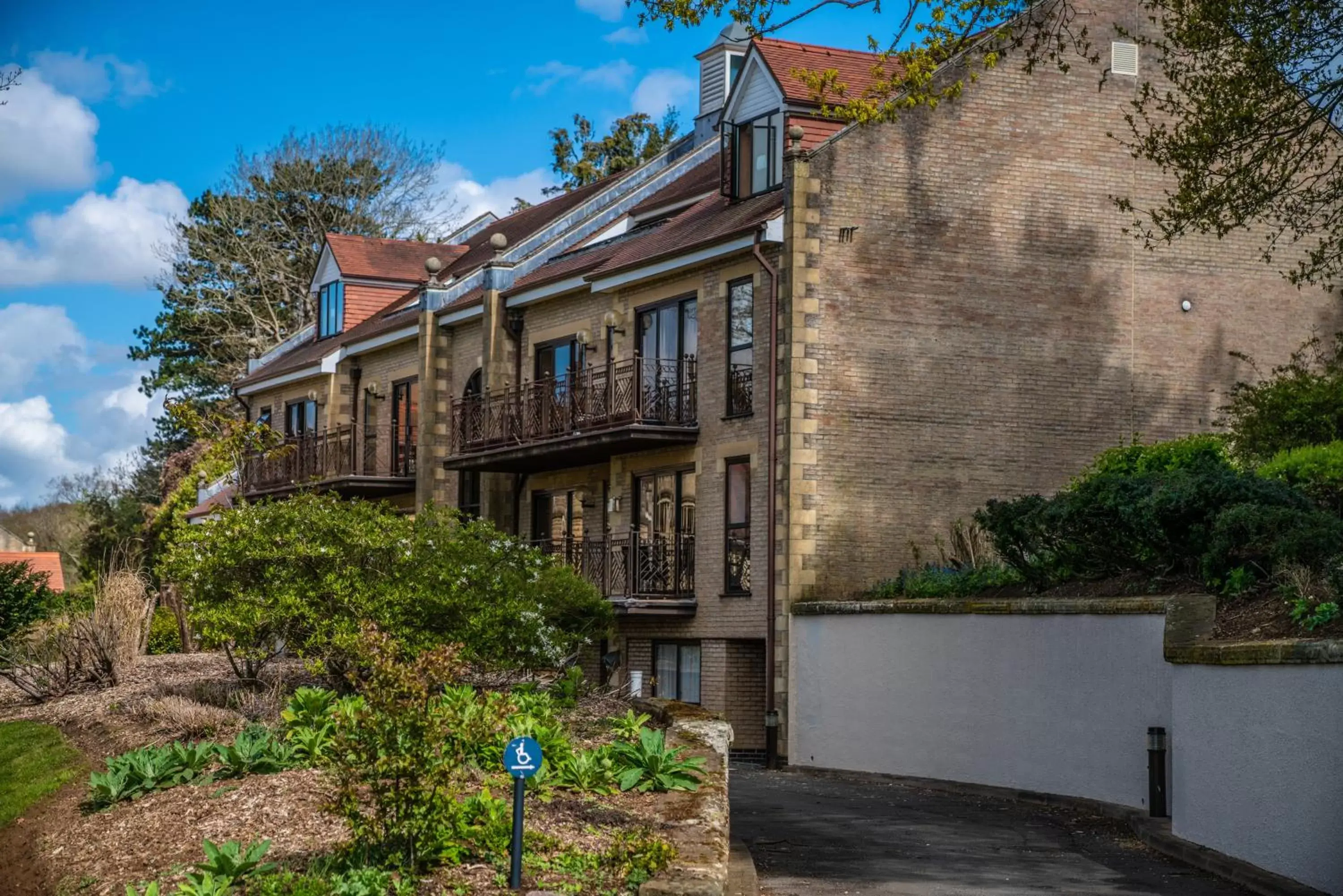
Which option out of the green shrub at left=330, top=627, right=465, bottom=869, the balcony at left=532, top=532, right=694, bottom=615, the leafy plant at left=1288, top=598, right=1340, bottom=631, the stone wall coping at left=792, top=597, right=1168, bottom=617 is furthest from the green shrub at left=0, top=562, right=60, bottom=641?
the leafy plant at left=1288, top=598, right=1340, bottom=631

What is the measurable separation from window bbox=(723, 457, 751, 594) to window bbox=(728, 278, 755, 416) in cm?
89

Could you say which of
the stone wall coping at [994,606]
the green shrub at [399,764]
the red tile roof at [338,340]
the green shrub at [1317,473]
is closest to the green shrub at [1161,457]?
the green shrub at [1317,473]

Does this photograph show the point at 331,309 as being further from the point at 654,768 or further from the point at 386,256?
the point at 654,768

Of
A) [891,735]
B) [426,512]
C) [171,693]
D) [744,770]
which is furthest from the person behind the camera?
[744,770]

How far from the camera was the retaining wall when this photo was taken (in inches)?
490

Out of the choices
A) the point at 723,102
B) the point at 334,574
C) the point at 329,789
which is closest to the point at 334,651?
the point at 334,574

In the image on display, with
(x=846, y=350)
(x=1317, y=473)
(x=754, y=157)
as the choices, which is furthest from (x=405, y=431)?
(x=1317, y=473)

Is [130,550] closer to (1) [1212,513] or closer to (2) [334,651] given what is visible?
(2) [334,651]

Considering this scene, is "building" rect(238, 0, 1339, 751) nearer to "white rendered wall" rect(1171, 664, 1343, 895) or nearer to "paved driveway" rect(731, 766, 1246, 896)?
"paved driveway" rect(731, 766, 1246, 896)

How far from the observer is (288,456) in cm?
3941

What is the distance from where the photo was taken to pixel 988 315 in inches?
1040

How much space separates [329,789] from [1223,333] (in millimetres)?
20408

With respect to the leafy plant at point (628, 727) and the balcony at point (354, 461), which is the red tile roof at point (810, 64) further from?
the leafy plant at point (628, 727)

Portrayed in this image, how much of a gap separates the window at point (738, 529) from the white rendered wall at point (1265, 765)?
460 inches
